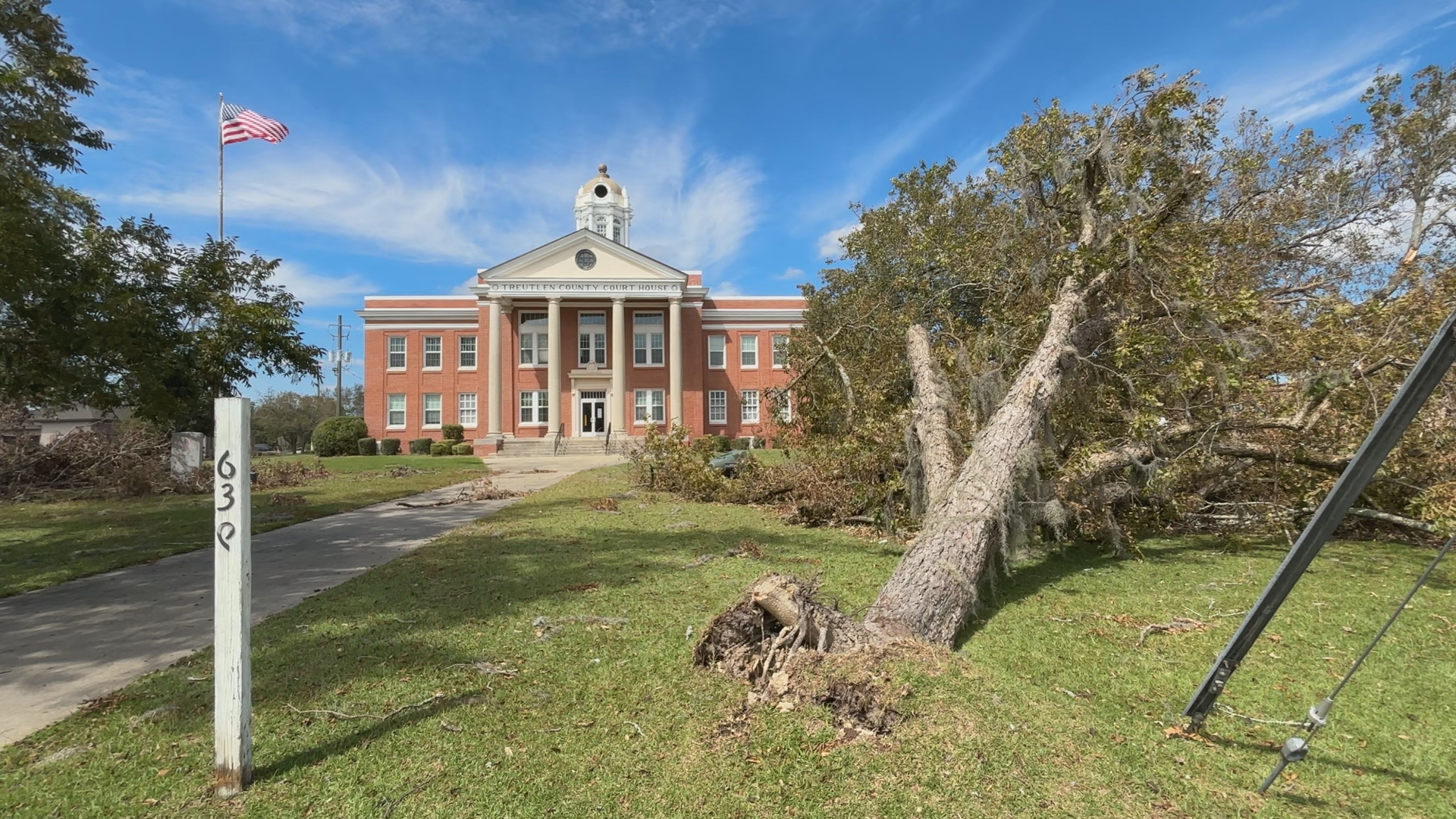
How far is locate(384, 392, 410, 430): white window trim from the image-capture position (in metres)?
37.6

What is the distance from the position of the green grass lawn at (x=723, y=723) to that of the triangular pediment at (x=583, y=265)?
32.1 meters

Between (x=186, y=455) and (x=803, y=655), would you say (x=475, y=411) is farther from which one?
(x=803, y=655)

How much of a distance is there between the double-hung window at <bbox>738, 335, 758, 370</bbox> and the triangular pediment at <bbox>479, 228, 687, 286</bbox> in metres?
5.37

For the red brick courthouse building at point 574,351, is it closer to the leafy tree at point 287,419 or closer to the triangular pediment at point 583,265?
the triangular pediment at point 583,265

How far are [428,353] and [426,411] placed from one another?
321 centimetres

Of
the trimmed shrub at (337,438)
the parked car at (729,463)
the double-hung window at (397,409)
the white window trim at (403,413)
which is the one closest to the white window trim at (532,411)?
the white window trim at (403,413)

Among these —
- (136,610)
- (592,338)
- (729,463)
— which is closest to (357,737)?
(136,610)

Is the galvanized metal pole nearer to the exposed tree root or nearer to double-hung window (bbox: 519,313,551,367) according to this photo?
the exposed tree root

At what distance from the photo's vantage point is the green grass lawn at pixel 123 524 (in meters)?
7.41

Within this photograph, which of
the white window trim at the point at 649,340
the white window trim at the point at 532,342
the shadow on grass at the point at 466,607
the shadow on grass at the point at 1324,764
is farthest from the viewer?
the white window trim at the point at 649,340

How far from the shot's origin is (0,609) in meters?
5.74

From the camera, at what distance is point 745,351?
133 feet

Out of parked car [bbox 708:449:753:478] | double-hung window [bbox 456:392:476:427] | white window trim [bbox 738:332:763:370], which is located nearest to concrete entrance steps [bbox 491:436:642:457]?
double-hung window [bbox 456:392:476:427]

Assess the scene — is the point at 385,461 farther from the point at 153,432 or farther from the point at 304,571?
Answer: the point at 304,571
